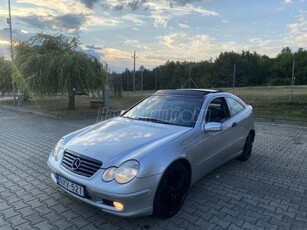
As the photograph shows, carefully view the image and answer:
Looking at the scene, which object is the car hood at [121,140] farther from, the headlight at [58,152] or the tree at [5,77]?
the tree at [5,77]

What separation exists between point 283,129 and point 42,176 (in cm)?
805

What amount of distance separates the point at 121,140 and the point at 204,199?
1.54m

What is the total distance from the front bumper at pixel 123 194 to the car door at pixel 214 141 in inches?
40.6

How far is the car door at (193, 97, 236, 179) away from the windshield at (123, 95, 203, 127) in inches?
8.8

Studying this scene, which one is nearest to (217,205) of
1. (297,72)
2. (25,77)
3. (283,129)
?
(283,129)

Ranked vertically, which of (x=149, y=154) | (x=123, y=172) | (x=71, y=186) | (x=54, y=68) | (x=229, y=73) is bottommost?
(x=71, y=186)

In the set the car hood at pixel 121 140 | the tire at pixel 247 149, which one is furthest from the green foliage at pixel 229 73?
the car hood at pixel 121 140

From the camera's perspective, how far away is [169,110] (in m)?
4.15

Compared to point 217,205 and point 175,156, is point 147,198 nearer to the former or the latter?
point 175,156

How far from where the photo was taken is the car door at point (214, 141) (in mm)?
3713

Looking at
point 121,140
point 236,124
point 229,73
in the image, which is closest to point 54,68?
point 236,124

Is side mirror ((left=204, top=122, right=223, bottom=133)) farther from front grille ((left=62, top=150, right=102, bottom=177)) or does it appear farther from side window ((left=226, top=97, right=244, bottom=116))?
front grille ((left=62, top=150, right=102, bottom=177))

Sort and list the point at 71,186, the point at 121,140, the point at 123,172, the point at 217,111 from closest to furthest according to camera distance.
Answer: the point at 123,172
the point at 71,186
the point at 121,140
the point at 217,111

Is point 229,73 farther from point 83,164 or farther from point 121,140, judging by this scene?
point 83,164
